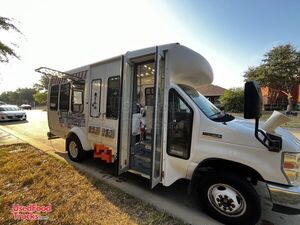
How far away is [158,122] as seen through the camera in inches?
143

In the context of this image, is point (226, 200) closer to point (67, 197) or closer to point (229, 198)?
point (229, 198)

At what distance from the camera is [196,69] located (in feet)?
12.9

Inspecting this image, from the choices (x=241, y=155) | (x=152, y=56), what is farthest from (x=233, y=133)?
(x=152, y=56)

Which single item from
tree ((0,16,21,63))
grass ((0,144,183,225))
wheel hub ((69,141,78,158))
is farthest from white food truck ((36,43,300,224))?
tree ((0,16,21,63))

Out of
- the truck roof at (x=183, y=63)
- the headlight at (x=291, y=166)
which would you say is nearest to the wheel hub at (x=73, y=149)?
the truck roof at (x=183, y=63)

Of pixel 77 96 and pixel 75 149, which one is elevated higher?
pixel 77 96

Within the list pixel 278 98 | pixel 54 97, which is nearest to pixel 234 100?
pixel 278 98

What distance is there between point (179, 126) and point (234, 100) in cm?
2617

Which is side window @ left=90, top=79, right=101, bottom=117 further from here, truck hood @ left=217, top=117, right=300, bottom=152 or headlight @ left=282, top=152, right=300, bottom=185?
headlight @ left=282, top=152, right=300, bottom=185

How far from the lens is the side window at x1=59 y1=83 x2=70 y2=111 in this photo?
618 cm

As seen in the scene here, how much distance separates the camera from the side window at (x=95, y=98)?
509 cm

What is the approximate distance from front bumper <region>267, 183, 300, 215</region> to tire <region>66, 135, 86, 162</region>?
4.54m

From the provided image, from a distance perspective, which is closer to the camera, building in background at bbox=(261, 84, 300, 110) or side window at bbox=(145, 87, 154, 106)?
side window at bbox=(145, 87, 154, 106)

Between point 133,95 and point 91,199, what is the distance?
2235 mm
